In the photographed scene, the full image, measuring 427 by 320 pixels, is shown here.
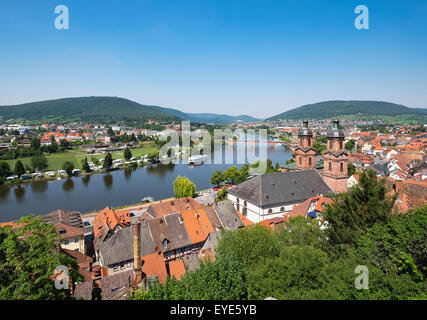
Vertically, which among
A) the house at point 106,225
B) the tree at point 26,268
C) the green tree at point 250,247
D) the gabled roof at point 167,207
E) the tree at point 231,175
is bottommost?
the house at point 106,225

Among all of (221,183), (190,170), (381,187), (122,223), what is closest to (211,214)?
(122,223)

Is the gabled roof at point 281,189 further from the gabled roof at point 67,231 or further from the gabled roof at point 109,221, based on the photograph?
the gabled roof at point 67,231

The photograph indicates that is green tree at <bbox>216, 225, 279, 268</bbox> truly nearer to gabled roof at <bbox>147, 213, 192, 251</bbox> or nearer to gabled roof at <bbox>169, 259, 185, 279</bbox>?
gabled roof at <bbox>169, 259, 185, 279</bbox>

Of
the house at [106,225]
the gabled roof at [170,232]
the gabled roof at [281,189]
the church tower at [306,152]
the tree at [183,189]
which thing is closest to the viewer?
the gabled roof at [170,232]

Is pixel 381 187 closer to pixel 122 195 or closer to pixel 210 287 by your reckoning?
pixel 210 287

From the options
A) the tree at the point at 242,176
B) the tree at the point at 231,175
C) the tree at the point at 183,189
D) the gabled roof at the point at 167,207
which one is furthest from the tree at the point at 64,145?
the gabled roof at the point at 167,207

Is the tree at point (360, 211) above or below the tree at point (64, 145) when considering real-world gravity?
below
